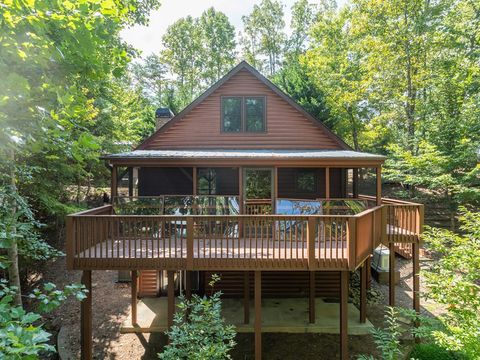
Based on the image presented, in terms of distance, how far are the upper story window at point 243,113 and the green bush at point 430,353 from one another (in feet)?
25.7

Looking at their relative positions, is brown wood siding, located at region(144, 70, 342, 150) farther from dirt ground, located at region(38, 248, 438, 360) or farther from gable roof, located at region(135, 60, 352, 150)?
dirt ground, located at region(38, 248, 438, 360)

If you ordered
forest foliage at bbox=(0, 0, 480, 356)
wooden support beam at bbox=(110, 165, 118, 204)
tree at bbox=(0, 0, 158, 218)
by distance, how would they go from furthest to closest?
wooden support beam at bbox=(110, 165, 118, 204)
forest foliage at bbox=(0, 0, 480, 356)
tree at bbox=(0, 0, 158, 218)

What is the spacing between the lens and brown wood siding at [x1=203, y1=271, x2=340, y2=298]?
385 inches

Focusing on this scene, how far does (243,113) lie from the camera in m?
10.9

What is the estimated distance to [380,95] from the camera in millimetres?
19469

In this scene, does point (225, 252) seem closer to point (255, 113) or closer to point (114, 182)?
point (114, 182)

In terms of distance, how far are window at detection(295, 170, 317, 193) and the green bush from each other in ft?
18.4

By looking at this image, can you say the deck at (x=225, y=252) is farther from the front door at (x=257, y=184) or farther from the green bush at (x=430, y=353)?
the front door at (x=257, y=184)

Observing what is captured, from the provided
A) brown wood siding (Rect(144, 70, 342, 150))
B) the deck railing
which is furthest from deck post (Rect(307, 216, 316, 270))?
brown wood siding (Rect(144, 70, 342, 150))

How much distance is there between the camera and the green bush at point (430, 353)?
6.41m

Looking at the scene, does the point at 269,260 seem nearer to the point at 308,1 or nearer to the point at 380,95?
the point at 380,95

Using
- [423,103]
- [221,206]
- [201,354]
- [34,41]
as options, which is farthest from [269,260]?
[423,103]

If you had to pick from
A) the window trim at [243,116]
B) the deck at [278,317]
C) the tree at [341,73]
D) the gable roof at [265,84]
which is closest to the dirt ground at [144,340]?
the deck at [278,317]

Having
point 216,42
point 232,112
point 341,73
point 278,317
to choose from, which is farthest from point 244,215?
point 216,42
